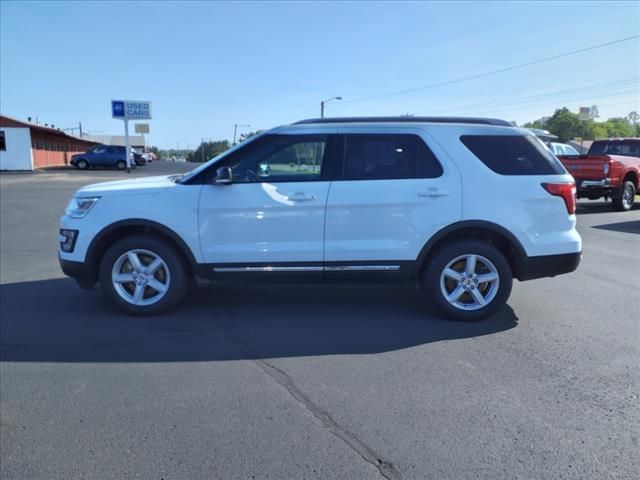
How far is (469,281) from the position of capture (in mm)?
4895

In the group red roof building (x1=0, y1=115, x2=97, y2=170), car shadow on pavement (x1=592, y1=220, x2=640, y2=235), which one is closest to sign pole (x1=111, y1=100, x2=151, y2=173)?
red roof building (x1=0, y1=115, x2=97, y2=170)

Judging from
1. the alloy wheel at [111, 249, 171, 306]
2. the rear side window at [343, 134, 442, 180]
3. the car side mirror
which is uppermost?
the rear side window at [343, 134, 442, 180]

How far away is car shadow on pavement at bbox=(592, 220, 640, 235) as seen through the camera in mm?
10828

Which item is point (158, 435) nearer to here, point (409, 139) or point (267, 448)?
point (267, 448)

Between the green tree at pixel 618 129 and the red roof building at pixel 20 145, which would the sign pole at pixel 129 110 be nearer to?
the red roof building at pixel 20 145

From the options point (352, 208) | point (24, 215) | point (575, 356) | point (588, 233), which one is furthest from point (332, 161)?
point (24, 215)

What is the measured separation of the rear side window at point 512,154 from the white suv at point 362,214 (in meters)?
→ 0.01

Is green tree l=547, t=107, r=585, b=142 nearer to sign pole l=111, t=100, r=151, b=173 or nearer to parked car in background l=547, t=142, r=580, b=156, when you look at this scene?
sign pole l=111, t=100, r=151, b=173

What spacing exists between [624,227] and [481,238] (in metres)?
8.27

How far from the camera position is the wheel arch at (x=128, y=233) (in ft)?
15.9

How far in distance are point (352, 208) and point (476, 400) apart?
2.12 m

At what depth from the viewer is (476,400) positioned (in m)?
3.40

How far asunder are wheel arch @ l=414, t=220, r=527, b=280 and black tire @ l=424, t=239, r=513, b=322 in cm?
8

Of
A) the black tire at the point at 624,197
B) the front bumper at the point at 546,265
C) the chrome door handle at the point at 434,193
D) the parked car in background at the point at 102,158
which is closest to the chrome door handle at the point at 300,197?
the chrome door handle at the point at 434,193
